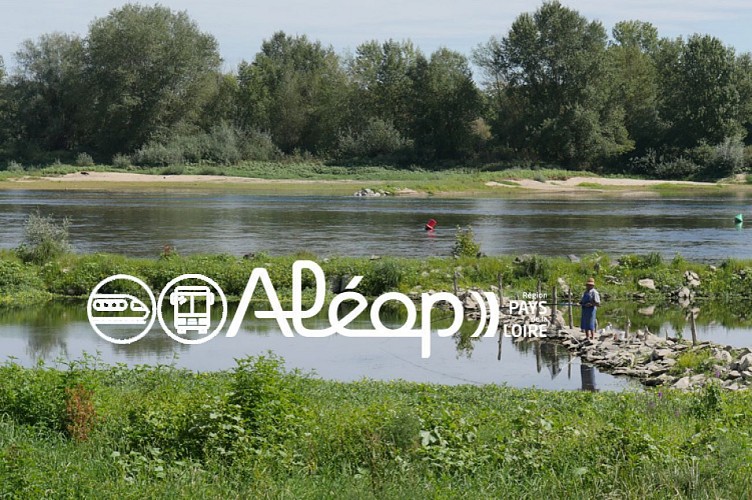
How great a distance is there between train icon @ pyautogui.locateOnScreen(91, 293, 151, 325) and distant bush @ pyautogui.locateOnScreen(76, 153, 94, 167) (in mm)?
73893

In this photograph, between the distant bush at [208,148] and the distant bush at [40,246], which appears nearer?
the distant bush at [40,246]

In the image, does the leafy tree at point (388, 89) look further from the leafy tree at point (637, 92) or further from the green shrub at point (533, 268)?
the green shrub at point (533, 268)

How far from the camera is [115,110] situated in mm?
103188

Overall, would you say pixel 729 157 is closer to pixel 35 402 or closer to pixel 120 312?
pixel 120 312

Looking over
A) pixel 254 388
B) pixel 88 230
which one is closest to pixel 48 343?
pixel 254 388

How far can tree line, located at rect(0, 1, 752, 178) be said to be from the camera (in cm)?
10312

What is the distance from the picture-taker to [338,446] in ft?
44.3

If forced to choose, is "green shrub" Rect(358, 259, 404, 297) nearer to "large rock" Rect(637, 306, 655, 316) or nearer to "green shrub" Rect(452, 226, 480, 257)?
"green shrub" Rect(452, 226, 480, 257)

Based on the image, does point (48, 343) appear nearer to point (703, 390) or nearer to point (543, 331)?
point (543, 331)

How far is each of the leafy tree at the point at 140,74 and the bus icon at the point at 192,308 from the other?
240ft

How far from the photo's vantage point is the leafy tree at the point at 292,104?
110062mm

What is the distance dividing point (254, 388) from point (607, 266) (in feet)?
77.4

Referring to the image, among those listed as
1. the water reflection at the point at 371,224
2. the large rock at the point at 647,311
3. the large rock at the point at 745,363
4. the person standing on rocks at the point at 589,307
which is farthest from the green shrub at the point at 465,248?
the large rock at the point at 745,363

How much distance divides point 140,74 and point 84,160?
33.3 ft
